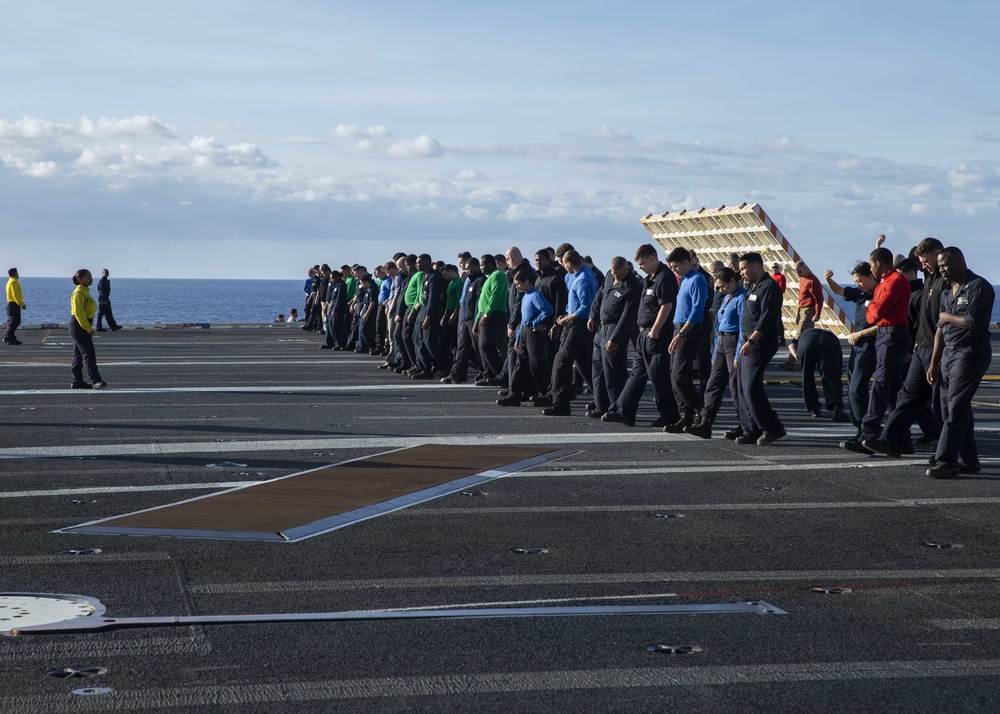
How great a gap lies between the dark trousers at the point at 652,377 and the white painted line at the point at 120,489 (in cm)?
498

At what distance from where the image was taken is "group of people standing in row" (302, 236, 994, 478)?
9281mm

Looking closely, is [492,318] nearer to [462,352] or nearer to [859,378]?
[462,352]

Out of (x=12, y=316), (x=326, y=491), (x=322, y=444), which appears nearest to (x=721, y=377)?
(x=322, y=444)

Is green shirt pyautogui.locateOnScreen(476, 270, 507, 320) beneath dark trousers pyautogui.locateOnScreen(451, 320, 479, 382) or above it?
above

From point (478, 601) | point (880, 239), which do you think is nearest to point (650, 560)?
point (478, 601)

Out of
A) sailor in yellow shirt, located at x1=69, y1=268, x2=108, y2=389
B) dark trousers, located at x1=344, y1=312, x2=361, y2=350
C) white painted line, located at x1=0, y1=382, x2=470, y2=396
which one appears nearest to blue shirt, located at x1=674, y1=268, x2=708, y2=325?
white painted line, located at x1=0, y1=382, x2=470, y2=396

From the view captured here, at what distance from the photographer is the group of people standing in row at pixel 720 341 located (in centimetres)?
928

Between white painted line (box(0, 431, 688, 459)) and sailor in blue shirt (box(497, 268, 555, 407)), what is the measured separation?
114 inches

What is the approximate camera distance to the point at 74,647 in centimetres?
456

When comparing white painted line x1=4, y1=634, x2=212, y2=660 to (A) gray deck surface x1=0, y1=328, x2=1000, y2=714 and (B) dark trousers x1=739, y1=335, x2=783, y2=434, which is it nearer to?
(A) gray deck surface x1=0, y1=328, x2=1000, y2=714

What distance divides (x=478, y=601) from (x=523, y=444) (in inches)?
224

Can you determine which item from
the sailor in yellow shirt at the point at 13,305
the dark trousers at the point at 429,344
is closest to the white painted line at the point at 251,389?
the dark trousers at the point at 429,344

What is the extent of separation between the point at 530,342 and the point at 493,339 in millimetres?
2675

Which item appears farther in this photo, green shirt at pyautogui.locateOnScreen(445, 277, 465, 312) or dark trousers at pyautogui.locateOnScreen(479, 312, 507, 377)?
green shirt at pyautogui.locateOnScreen(445, 277, 465, 312)
